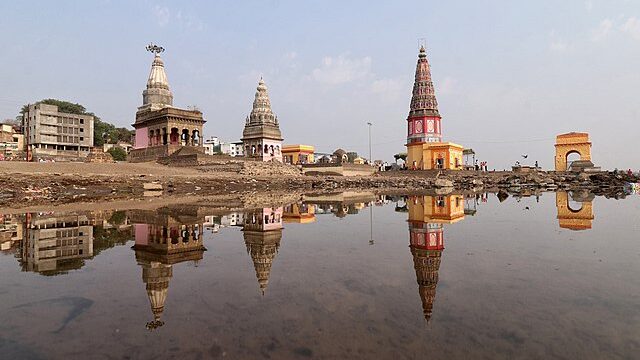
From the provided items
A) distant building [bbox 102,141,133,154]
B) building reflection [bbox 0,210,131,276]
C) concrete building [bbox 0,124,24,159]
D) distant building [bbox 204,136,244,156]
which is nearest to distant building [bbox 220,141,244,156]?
distant building [bbox 204,136,244,156]

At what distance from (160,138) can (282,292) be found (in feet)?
142

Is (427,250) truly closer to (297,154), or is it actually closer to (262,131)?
(262,131)

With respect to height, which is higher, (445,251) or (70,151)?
(70,151)

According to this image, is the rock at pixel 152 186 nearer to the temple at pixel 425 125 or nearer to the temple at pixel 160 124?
the temple at pixel 160 124

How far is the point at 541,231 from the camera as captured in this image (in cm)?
979

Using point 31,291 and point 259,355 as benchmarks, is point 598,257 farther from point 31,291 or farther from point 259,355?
point 31,291

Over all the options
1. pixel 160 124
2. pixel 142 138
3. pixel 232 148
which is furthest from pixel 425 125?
pixel 232 148

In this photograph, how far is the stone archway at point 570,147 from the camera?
60188 millimetres

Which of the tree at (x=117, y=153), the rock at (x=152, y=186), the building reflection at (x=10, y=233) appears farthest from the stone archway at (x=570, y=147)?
the tree at (x=117, y=153)

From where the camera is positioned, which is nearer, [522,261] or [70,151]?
[522,261]

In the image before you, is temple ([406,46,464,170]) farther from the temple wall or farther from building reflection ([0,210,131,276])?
building reflection ([0,210,131,276])

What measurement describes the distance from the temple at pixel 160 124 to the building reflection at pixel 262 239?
29.2 metres

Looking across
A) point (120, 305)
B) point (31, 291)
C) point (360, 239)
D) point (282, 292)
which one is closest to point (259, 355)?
point (282, 292)

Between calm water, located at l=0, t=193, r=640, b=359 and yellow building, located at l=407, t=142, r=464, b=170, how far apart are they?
49.8 metres
